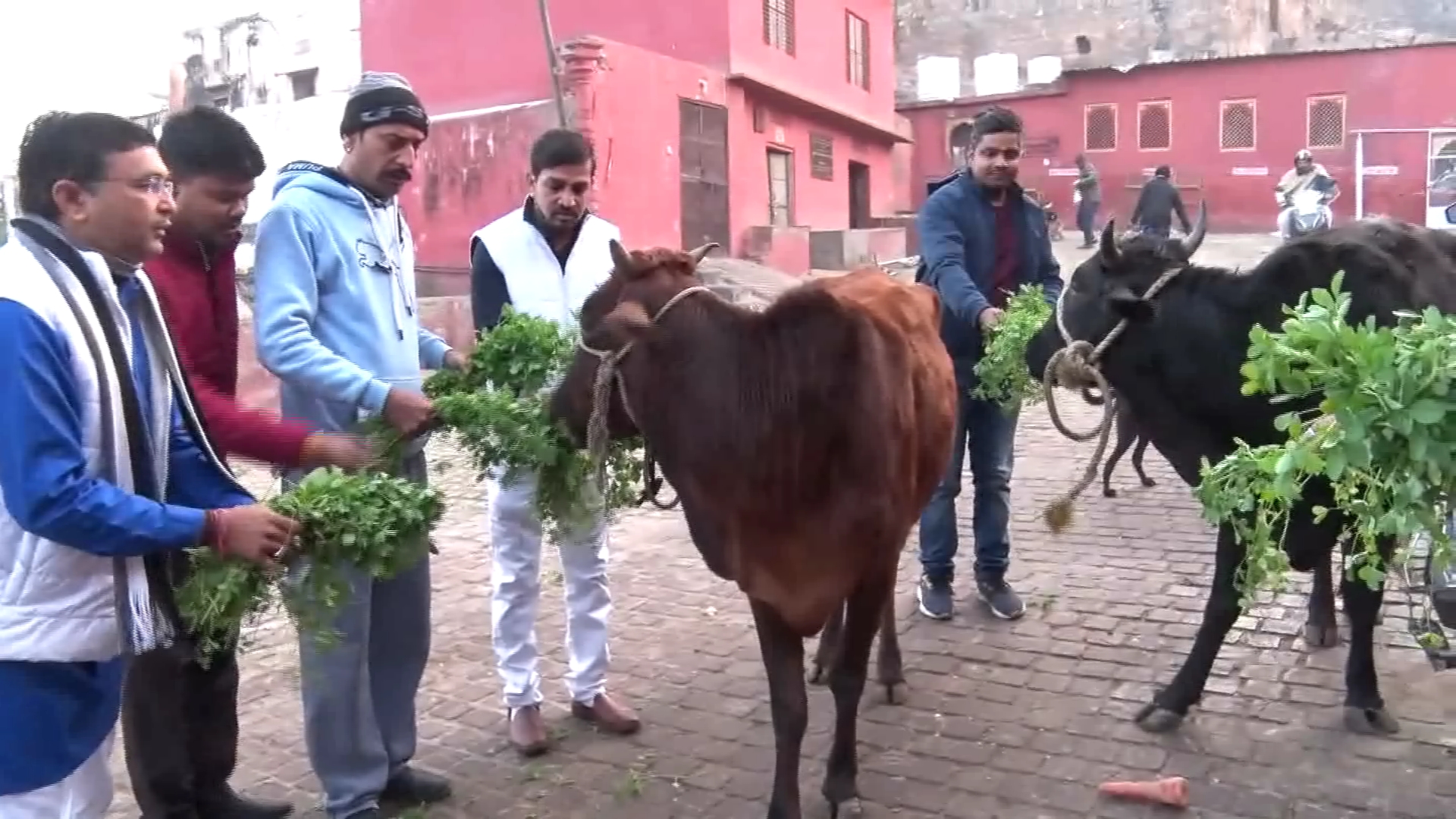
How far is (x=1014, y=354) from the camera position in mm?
4922

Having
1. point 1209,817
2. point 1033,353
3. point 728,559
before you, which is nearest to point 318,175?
point 728,559

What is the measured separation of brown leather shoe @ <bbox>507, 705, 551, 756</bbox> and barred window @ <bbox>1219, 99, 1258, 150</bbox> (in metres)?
29.8

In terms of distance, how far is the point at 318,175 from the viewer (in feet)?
11.8

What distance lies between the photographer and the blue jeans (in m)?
5.59

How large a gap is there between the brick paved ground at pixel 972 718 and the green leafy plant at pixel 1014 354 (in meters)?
1.16

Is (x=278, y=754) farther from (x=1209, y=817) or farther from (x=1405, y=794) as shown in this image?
(x=1405, y=794)

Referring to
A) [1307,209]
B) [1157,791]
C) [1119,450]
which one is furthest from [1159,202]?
[1157,791]

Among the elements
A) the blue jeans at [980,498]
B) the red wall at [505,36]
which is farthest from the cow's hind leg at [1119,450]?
the red wall at [505,36]

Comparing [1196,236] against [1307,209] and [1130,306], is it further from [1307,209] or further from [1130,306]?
[1307,209]

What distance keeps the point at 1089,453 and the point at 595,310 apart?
654cm

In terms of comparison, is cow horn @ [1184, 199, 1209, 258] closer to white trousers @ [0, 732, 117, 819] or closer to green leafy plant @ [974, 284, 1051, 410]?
green leafy plant @ [974, 284, 1051, 410]

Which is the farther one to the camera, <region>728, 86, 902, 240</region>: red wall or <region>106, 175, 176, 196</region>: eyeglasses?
<region>728, 86, 902, 240</region>: red wall

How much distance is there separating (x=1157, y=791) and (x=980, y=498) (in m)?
2.03

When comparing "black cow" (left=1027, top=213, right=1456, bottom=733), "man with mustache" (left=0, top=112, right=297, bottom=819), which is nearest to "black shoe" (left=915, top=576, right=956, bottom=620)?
"black cow" (left=1027, top=213, right=1456, bottom=733)
